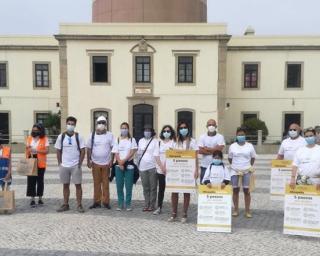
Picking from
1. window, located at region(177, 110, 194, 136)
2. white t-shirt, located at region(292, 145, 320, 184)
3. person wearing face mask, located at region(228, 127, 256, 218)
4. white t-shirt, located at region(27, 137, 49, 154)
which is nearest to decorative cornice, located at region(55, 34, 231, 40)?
window, located at region(177, 110, 194, 136)

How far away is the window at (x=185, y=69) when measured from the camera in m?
25.2

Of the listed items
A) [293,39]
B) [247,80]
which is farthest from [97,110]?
[293,39]

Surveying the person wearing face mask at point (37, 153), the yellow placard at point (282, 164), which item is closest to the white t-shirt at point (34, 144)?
the person wearing face mask at point (37, 153)

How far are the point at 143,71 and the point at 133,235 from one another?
1977 cm

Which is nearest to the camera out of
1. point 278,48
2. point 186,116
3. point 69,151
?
point 69,151

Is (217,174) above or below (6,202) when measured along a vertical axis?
above

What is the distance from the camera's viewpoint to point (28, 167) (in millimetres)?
8055

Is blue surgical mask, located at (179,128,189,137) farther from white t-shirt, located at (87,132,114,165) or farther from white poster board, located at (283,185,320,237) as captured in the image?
white poster board, located at (283,185,320,237)

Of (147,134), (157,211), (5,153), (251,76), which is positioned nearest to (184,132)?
(147,134)

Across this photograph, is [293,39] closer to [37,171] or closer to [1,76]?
[1,76]

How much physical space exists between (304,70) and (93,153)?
23.8 m

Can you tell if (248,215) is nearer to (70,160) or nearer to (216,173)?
(216,173)

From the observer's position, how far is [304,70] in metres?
28.0

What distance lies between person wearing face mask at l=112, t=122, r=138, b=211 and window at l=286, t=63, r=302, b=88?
22.9 meters
